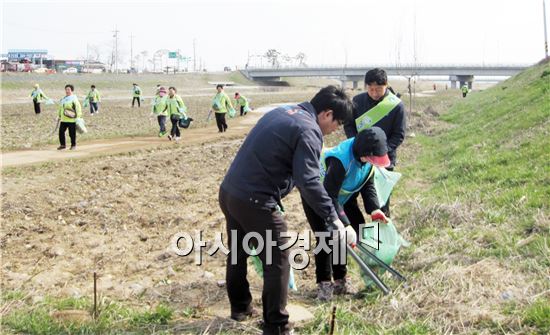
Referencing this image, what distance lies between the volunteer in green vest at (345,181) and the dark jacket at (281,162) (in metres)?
0.62

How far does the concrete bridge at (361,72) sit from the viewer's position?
71.3 meters

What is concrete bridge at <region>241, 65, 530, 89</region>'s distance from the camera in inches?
2808

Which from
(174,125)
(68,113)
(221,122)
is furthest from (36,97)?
(68,113)

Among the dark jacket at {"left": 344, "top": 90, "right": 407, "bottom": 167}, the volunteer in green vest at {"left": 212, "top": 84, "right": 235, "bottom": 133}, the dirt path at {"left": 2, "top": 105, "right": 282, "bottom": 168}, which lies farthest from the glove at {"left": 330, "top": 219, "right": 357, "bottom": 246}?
the volunteer in green vest at {"left": 212, "top": 84, "right": 235, "bottom": 133}

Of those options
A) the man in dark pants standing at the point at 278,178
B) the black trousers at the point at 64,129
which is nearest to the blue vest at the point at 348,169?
the man in dark pants standing at the point at 278,178

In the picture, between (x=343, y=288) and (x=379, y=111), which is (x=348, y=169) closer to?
(x=343, y=288)

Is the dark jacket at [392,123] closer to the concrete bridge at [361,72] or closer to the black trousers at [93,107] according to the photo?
the black trousers at [93,107]

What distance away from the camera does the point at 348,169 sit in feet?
14.5

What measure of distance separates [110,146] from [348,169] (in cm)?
1126

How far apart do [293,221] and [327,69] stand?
7822 centimetres

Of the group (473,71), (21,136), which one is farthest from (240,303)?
(473,71)

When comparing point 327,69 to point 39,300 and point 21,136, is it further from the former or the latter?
point 39,300

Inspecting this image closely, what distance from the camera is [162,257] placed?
5926 mm

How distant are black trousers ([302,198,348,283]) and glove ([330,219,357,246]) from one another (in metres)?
0.63
